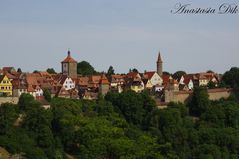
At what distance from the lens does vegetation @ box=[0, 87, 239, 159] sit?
1704 inches

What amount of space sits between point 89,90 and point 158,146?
55.9 feet

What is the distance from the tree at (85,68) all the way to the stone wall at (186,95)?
21105 mm

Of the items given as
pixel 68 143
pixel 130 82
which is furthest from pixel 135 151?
pixel 130 82

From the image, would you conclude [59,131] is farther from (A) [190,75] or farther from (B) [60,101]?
(A) [190,75]

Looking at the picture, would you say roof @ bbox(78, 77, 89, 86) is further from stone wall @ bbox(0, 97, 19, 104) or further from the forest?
stone wall @ bbox(0, 97, 19, 104)

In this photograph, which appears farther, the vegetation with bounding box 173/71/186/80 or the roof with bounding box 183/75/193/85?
the vegetation with bounding box 173/71/186/80

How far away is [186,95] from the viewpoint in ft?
192

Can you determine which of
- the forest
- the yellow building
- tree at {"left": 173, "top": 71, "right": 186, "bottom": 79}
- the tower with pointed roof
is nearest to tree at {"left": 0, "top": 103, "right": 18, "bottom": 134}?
the forest

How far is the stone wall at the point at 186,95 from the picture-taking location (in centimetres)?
5769

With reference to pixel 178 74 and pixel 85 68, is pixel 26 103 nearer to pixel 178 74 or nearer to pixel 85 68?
pixel 85 68

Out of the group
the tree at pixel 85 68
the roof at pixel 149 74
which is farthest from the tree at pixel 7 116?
the tree at pixel 85 68

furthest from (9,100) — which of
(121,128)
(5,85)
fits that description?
(121,128)

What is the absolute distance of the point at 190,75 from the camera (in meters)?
77.4

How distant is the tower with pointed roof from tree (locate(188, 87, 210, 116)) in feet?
48.5
